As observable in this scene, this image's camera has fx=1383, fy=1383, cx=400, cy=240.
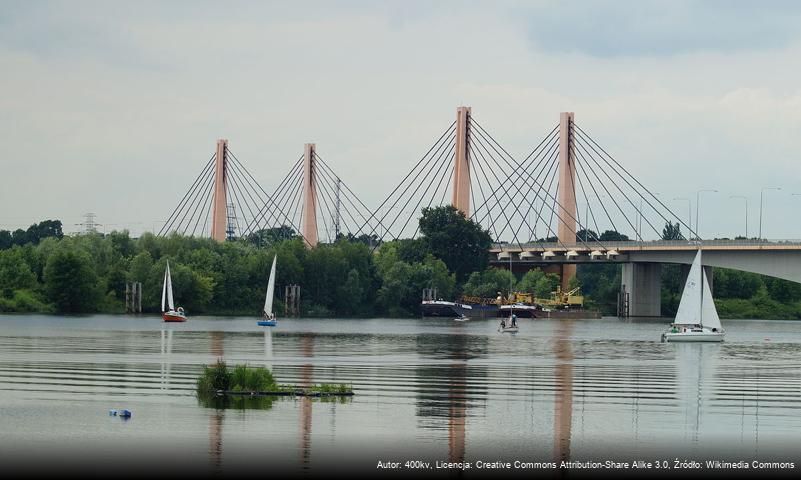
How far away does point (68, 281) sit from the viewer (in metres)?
136

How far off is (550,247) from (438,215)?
16902mm

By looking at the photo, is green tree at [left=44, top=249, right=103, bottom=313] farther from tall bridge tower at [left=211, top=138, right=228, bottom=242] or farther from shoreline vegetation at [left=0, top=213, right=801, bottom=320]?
tall bridge tower at [left=211, top=138, right=228, bottom=242]

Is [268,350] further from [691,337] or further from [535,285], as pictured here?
[535,285]

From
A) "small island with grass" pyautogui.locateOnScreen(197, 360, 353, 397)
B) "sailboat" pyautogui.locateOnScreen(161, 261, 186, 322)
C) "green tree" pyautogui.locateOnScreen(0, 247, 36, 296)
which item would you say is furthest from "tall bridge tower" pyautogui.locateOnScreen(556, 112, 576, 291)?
"small island with grass" pyautogui.locateOnScreen(197, 360, 353, 397)

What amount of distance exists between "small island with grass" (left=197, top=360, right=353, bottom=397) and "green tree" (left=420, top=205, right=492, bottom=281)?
445 ft

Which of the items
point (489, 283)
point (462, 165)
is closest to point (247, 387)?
point (462, 165)

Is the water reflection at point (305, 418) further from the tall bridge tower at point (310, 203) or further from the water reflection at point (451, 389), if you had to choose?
the tall bridge tower at point (310, 203)

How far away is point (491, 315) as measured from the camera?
17000 cm

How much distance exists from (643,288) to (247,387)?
454 feet

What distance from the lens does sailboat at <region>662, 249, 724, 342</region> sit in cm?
9131

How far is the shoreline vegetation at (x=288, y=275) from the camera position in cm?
13788

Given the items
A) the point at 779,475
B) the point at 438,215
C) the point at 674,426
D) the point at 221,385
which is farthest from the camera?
the point at 438,215

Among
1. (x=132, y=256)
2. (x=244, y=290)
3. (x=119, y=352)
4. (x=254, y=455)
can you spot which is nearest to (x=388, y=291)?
(x=244, y=290)

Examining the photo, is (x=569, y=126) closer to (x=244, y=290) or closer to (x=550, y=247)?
(x=550, y=247)
